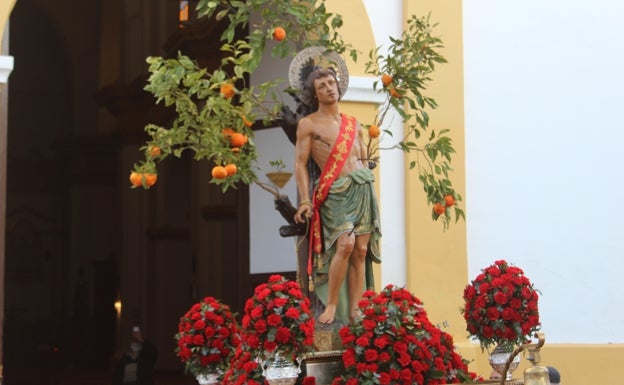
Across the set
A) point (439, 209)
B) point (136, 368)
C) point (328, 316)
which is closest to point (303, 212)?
→ point (328, 316)

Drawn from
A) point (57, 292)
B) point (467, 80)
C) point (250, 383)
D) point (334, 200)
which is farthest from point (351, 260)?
point (57, 292)

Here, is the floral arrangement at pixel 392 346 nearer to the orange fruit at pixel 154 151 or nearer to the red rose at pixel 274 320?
the red rose at pixel 274 320

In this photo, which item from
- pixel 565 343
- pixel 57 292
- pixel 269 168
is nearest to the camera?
pixel 565 343

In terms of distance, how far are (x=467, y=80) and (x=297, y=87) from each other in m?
3.01

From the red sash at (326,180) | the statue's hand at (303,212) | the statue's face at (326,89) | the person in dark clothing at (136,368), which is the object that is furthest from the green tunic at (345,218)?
the person in dark clothing at (136,368)

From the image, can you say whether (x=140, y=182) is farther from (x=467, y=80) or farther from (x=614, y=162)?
(x=614, y=162)

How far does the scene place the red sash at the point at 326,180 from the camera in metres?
8.25

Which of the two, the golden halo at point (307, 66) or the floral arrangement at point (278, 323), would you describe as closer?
the floral arrangement at point (278, 323)

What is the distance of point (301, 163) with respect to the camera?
8.28 metres

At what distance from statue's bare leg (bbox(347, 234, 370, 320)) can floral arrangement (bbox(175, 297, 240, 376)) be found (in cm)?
104

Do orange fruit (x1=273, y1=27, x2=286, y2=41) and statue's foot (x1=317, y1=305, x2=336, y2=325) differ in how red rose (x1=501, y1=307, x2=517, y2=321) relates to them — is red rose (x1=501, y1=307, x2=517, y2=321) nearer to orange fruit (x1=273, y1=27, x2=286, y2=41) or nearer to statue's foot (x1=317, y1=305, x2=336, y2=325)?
statue's foot (x1=317, y1=305, x2=336, y2=325)

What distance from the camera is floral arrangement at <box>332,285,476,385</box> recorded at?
7.28 meters

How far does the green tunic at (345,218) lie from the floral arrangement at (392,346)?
0.66 m

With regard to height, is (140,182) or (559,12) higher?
(559,12)
